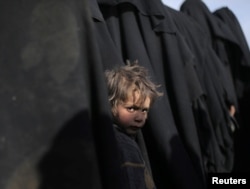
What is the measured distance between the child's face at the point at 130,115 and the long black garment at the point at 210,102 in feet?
3.16

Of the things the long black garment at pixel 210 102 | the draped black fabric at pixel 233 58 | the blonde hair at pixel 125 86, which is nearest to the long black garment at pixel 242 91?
the draped black fabric at pixel 233 58

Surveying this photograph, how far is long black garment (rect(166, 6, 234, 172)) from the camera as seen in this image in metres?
2.40

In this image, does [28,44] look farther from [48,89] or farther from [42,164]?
[42,164]

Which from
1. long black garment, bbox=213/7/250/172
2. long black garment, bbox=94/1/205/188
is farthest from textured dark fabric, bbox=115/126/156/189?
long black garment, bbox=213/7/250/172

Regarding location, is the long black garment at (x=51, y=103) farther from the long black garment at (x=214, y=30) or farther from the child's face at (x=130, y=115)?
the long black garment at (x=214, y=30)

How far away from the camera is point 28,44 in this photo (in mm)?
824

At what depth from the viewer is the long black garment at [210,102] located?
7.86 ft

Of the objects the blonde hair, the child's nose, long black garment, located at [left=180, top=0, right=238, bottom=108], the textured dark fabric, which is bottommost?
the textured dark fabric

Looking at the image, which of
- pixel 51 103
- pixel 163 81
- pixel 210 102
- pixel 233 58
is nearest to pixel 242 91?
Result: pixel 233 58

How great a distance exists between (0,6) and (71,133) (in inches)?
9.5

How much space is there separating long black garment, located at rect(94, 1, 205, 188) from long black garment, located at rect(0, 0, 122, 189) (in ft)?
3.23

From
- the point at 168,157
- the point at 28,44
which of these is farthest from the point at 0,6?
the point at 168,157

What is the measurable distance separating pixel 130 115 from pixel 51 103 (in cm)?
59

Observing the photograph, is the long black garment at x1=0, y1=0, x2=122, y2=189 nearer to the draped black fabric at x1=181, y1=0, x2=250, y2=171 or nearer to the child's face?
the child's face
